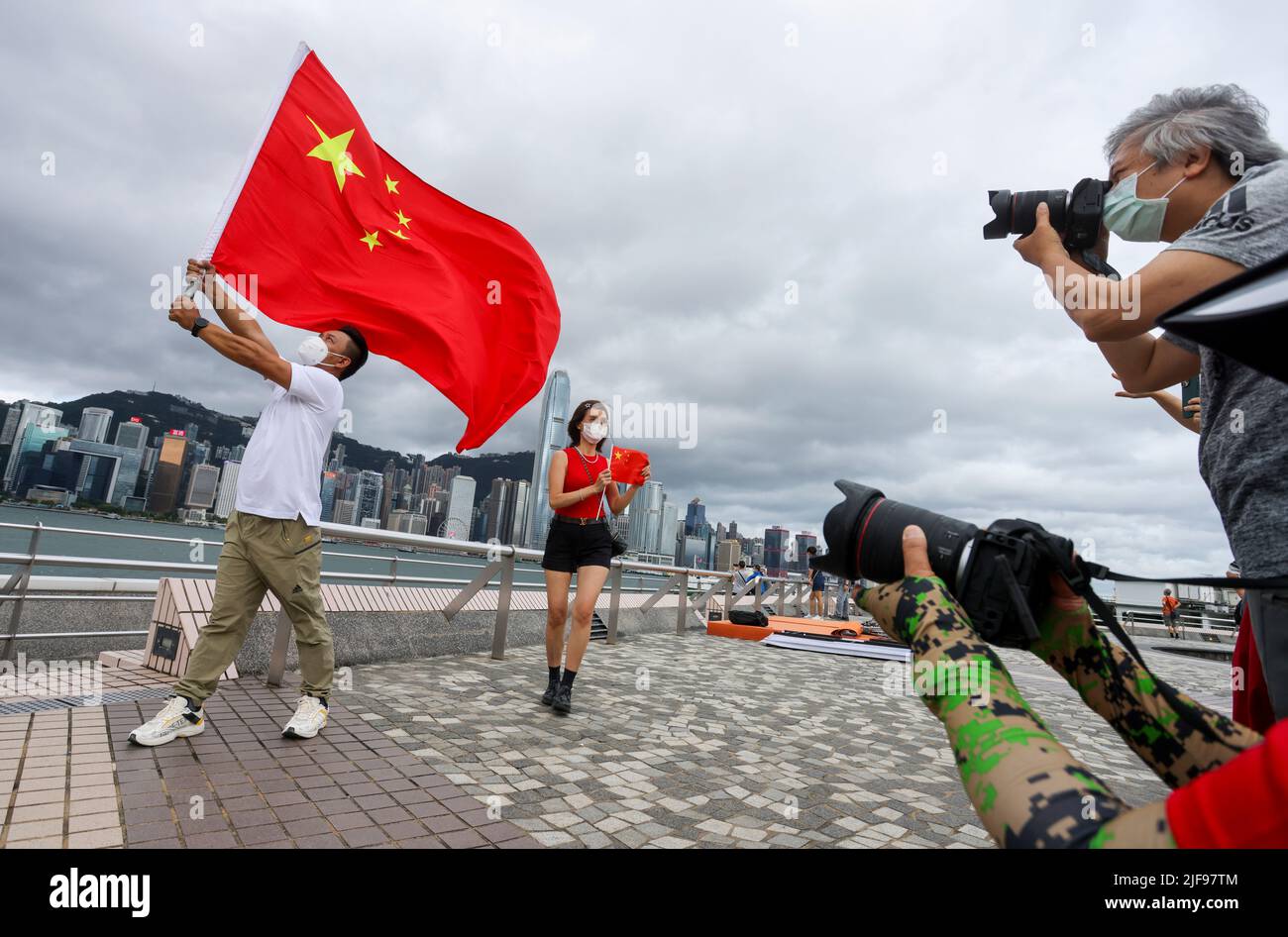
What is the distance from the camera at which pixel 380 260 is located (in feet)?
14.5

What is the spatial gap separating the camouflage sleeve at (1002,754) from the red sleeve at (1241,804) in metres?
0.03

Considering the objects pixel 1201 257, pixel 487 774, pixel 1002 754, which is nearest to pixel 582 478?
pixel 487 774

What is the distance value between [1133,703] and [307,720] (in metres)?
3.34

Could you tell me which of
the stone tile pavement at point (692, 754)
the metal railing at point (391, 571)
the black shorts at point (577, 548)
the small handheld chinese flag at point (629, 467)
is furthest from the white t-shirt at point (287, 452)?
the small handheld chinese flag at point (629, 467)

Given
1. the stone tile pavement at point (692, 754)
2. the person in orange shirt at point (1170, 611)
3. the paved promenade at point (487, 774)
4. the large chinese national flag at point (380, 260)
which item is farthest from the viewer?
the person in orange shirt at point (1170, 611)

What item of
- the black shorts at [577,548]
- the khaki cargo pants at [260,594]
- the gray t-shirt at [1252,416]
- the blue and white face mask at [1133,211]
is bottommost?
the khaki cargo pants at [260,594]

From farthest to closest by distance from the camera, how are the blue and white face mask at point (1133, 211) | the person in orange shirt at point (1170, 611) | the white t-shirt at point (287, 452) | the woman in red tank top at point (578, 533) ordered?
the person in orange shirt at point (1170, 611), the woman in red tank top at point (578, 533), the white t-shirt at point (287, 452), the blue and white face mask at point (1133, 211)

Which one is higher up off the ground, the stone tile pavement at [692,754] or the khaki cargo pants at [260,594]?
the khaki cargo pants at [260,594]

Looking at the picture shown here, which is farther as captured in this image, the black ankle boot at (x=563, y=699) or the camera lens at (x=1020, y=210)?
the black ankle boot at (x=563, y=699)

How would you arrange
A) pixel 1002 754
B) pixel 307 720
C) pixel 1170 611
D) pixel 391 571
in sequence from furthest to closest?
pixel 1170 611 < pixel 391 571 < pixel 307 720 < pixel 1002 754

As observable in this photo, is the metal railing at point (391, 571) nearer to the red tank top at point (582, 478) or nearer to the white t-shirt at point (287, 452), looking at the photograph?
the white t-shirt at point (287, 452)

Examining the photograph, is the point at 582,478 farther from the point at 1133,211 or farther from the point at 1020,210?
the point at 1133,211

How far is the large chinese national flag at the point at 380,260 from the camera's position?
12.2 ft
